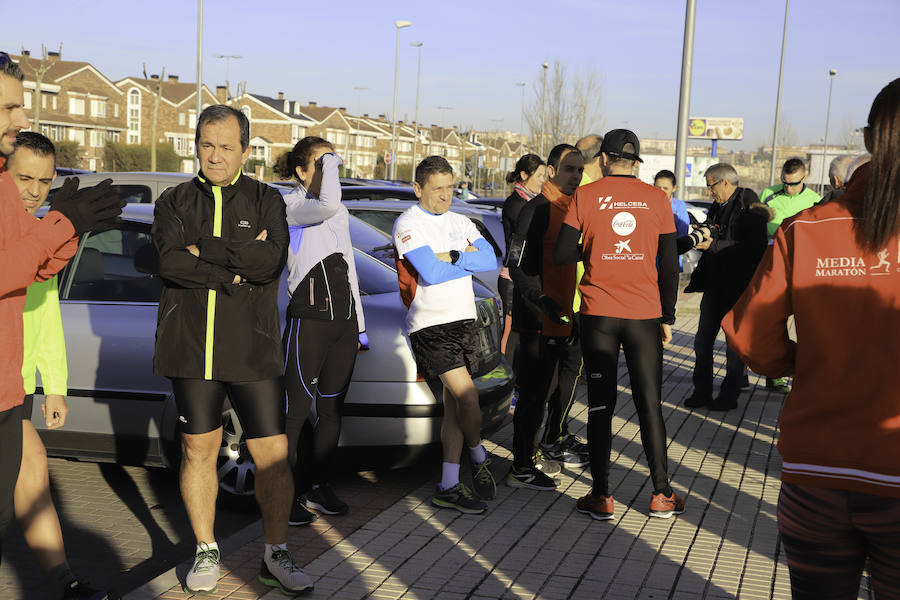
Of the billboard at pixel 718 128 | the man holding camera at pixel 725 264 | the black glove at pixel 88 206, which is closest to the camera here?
the black glove at pixel 88 206

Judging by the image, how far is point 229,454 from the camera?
5.18m

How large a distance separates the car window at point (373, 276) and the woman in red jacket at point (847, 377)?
3509 mm

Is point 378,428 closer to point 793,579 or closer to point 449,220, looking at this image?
point 449,220

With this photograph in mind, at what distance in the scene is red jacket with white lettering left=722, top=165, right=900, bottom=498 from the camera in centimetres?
224

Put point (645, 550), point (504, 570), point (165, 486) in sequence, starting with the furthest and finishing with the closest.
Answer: point (165, 486) → point (645, 550) → point (504, 570)

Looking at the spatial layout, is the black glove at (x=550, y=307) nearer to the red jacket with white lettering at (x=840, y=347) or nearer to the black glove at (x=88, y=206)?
the black glove at (x=88, y=206)

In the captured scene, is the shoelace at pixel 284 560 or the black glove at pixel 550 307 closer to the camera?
the shoelace at pixel 284 560

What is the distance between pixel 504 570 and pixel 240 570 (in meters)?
1.21

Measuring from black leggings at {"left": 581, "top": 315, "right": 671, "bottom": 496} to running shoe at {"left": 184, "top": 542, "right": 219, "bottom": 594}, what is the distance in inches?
84.6

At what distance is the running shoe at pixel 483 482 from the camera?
5453 millimetres

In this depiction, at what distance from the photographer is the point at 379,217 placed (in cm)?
895

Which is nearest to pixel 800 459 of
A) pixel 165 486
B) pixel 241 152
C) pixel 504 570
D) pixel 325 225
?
pixel 504 570

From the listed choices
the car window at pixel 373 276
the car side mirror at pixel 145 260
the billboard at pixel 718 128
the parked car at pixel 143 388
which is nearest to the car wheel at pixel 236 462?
the parked car at pixel 143 388

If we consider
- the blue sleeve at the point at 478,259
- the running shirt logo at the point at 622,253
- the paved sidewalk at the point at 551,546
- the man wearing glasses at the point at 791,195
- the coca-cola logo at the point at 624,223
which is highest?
the man wearing glasses at the point at 791,195
